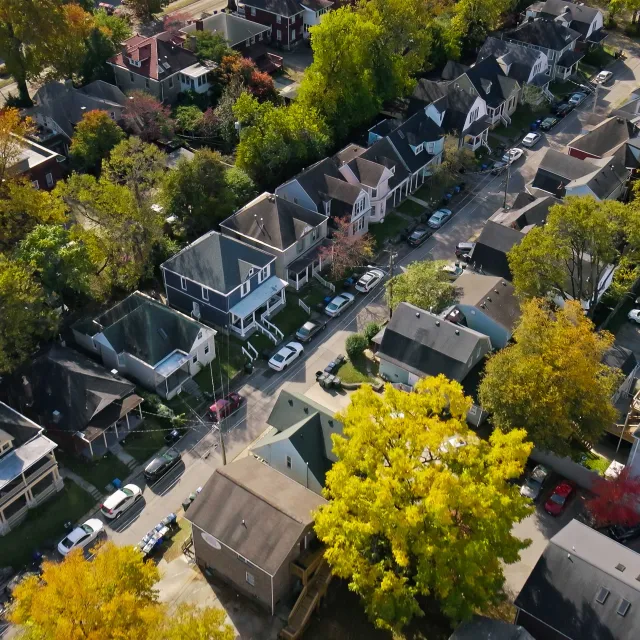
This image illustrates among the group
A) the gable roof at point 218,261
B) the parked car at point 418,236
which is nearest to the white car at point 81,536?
the gable roof at point 218,261

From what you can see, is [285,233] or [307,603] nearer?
[307,603]

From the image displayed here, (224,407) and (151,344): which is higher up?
(151,344)

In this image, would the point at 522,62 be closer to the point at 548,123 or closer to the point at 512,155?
the point at 548,123

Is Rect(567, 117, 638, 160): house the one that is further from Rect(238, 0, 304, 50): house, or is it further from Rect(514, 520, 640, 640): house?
Rect(514, 520, 640, 640): house

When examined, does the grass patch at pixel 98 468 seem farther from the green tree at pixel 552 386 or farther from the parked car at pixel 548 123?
the parked car at pixel 548 123

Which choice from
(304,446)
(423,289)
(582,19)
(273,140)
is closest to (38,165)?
(273,140)

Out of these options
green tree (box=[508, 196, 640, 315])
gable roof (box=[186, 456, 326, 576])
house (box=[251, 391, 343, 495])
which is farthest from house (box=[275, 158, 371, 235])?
gable roof (box=[186, 456, 326, 576])
